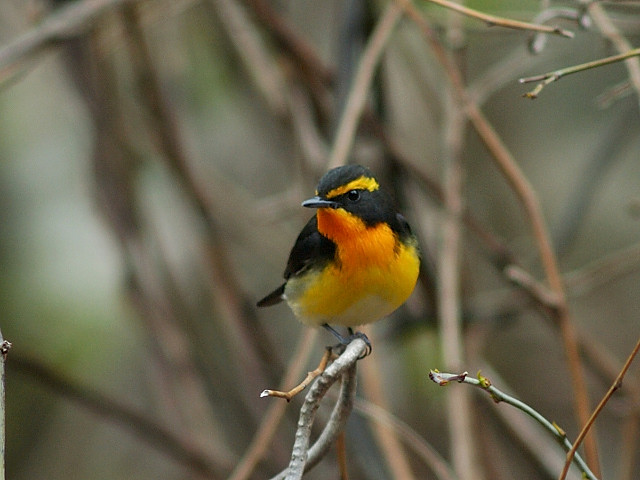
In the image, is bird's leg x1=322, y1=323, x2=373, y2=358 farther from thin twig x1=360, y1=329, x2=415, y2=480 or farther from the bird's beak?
the bird's beak

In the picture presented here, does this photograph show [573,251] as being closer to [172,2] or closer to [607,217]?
[607,217]

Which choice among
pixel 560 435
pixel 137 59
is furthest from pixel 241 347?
pixel 560 435

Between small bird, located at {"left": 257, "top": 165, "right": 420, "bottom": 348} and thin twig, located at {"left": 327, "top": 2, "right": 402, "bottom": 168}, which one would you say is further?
thin twig, located at {"left": 327, "top": 2, "right": 402, "bottom": 168}

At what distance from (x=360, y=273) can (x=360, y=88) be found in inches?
38.5

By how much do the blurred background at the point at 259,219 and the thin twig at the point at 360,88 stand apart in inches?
1.1

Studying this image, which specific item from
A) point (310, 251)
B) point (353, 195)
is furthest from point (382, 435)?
point (353, 195)

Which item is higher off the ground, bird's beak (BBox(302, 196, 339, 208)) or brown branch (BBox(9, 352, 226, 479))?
bird's beak (BBox(302, 196, 339, 208))

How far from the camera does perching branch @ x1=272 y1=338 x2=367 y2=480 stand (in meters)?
1.52

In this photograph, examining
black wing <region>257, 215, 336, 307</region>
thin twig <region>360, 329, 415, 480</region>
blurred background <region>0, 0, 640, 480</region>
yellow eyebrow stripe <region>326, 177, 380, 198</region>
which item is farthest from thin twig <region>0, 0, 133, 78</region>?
thin twig <region>360, 329, 415, 480</region>

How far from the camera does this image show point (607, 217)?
495 centimetres

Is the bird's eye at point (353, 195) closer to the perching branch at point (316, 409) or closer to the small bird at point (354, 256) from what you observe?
the small bird at point (354, 256)

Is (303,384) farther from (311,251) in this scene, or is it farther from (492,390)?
(311,251)

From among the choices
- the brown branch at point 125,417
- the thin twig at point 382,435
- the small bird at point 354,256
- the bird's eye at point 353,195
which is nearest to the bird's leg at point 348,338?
the small bird at point 354,256

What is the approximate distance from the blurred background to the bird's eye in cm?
74
